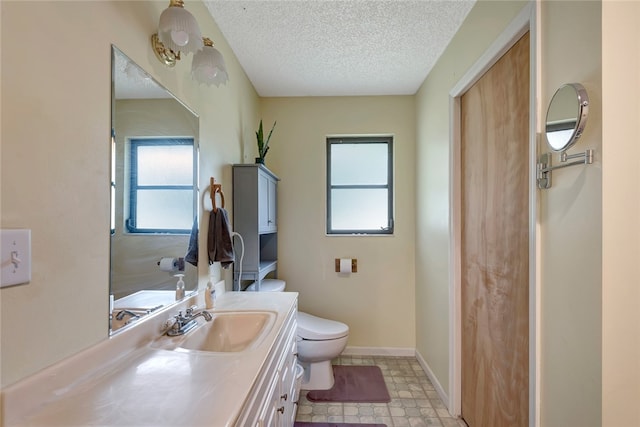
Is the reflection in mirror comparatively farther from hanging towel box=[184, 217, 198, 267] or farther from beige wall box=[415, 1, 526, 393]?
beige wall box=[415, 1, 526, 393]

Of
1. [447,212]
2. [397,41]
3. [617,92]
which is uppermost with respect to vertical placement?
[397,41]

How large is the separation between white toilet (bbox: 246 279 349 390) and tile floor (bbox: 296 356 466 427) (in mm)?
136

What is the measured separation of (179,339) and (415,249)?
214 cm

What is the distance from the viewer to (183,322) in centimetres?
118

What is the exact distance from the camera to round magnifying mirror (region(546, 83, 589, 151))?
844 mm

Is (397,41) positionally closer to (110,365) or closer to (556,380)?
(556,380)

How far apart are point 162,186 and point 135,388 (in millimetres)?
765

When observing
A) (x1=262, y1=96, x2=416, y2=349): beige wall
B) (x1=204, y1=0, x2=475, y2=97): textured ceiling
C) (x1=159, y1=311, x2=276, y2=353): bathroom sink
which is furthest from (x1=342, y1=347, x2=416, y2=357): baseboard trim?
(x1=204, y1=0, x2=475, y2=97): textured ceiling

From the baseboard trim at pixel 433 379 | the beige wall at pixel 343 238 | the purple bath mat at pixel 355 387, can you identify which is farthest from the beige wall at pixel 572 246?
the beige wall at pixel 343 238

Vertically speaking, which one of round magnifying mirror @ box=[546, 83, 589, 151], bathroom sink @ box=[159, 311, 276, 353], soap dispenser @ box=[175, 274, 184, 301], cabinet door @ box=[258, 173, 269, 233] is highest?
round magnifying mirror @ box=[546, 83, 589, 151]

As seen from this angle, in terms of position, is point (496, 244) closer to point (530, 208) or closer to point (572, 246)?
point (530, 208)

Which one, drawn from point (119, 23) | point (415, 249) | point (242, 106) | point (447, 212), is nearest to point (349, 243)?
point (415, 249)

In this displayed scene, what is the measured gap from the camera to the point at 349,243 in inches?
107

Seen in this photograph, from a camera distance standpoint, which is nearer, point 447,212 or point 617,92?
point 617,92
